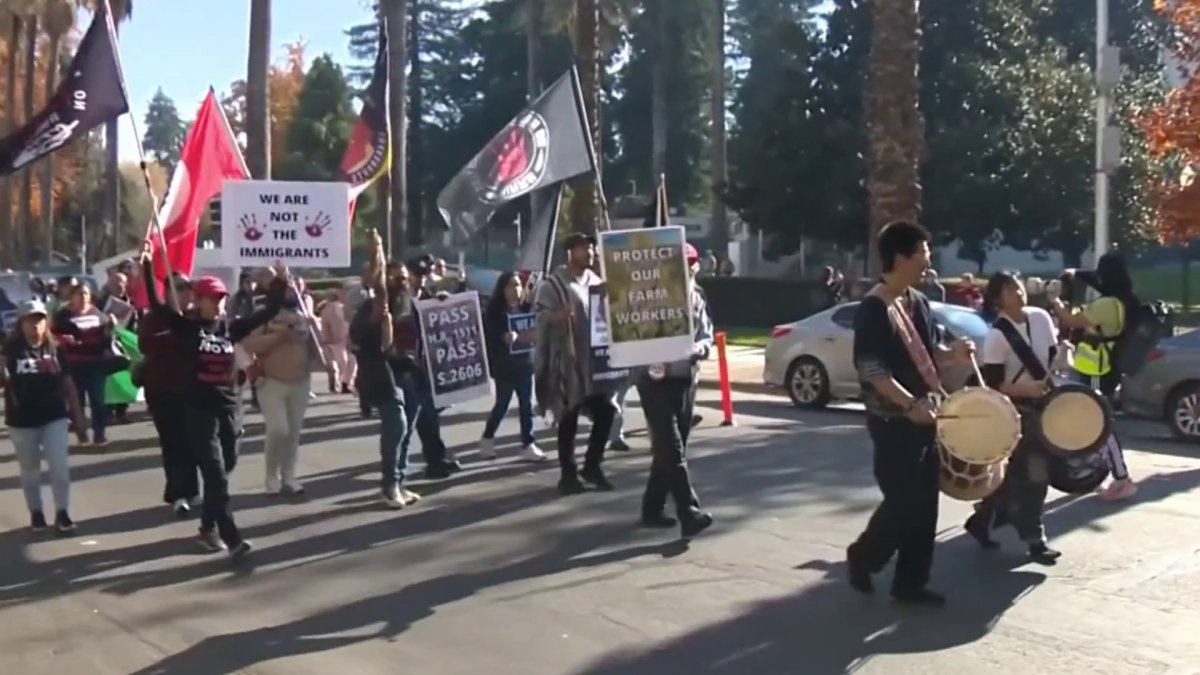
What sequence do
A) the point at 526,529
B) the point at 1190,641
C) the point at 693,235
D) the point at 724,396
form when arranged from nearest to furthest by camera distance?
1. the point at 1190,641
2. the point at 526,529
3. the point at 724,396
4. the point at 693,235

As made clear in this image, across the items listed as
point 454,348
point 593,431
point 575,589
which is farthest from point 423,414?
point 575,589

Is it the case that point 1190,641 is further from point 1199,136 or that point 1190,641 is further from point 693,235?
point 693,235

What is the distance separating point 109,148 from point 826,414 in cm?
3351

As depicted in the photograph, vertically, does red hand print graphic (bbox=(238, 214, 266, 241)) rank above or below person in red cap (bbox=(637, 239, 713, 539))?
above

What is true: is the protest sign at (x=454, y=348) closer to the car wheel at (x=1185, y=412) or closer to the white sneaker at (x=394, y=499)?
the white sneaker at (x=394, y=499)

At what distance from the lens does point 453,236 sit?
1365 cm

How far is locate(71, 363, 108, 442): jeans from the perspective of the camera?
15.1m

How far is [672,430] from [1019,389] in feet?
6.62

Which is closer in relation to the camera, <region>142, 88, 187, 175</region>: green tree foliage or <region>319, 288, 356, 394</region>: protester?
<region>319, 288, 356, 394</region>: protester

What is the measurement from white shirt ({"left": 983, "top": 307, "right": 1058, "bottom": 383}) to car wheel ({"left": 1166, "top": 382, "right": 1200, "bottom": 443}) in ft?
22.6

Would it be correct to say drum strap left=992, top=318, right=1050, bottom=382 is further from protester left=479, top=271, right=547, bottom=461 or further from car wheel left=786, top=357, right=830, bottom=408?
car wheel left=786, top=357, right=830, bottom=408

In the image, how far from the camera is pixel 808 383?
1873 cm

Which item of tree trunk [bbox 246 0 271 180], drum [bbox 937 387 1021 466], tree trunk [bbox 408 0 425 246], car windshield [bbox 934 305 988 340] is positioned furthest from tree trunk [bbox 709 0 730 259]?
drum [bbox 937 387 1021 466]

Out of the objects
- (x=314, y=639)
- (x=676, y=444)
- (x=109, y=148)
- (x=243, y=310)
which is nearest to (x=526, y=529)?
(x=676, y=444)
